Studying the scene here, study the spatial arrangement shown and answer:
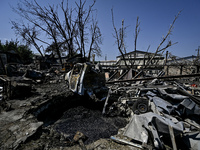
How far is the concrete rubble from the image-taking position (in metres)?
2.14

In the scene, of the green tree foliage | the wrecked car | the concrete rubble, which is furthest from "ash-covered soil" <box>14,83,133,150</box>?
the green tree foliage

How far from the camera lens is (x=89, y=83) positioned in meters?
5.08

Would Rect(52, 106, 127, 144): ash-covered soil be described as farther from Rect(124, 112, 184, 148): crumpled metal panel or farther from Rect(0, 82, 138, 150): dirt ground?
Rect(124, 112, 184, 148): crumpled metal panel

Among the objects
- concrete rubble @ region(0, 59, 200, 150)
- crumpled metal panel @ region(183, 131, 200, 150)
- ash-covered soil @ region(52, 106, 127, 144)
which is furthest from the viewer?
ash-covered soil @ region(52, 106, 127, 144)

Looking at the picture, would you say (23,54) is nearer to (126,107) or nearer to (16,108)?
(16,108)

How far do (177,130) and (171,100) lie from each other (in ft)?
4.78

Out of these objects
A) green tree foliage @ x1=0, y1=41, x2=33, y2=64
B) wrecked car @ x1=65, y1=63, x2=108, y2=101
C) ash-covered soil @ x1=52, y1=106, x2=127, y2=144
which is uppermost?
green tree foliage @ x1=0, y1=41, x2=33, y2=64

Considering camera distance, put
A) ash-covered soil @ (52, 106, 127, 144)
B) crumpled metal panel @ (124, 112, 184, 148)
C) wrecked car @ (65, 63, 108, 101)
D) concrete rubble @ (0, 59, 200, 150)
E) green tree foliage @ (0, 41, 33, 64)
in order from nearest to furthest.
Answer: crumpled metal panel @ (124, 112, 184, 148) < concrete rubble @ (0, 59, 200, 150) < ash-covered soil @ (52, 106, 127, 144) < wrecked car @ (65, 63, 108, 101) < green tree foliage @ (0, 41, 33, 64)

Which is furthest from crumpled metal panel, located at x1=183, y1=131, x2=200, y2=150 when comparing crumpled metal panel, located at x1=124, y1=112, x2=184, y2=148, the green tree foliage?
the green tree foliage

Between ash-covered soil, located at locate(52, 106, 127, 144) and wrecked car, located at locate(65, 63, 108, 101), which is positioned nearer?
ash-covered soil, located at locate(52, 106, 127, 144)

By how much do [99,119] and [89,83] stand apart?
181cm

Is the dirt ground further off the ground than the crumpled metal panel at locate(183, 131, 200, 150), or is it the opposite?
the crumpled metal panel at locate(183, 131, 200, 150)

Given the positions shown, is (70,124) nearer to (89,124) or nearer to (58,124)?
(58,124)

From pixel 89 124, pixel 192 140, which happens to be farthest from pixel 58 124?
pixel 192 140
